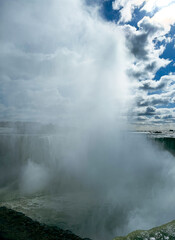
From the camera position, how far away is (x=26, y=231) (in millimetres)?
11070

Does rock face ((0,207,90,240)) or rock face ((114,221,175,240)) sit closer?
rock face ((114,221,175,240))

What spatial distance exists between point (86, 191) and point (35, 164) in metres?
15.2

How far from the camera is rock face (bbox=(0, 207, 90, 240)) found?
1020cm

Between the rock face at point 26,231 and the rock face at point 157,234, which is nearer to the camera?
the rock face at point 157,234

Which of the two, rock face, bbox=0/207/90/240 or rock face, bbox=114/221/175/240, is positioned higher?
rock face, bbox=114/221/175/240

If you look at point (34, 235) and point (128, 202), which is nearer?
point (34, 235)

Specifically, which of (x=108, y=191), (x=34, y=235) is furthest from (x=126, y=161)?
(x=34, y=235)

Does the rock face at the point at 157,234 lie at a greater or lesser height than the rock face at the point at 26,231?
greater

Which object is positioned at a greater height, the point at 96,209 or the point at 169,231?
the point at 169,231

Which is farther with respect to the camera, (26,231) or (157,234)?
(26,231)

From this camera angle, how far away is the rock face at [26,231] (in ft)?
33.5

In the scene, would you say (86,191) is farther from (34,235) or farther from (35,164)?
(35,164)

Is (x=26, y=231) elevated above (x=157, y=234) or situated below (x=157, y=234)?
below

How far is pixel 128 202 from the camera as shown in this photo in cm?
1781
